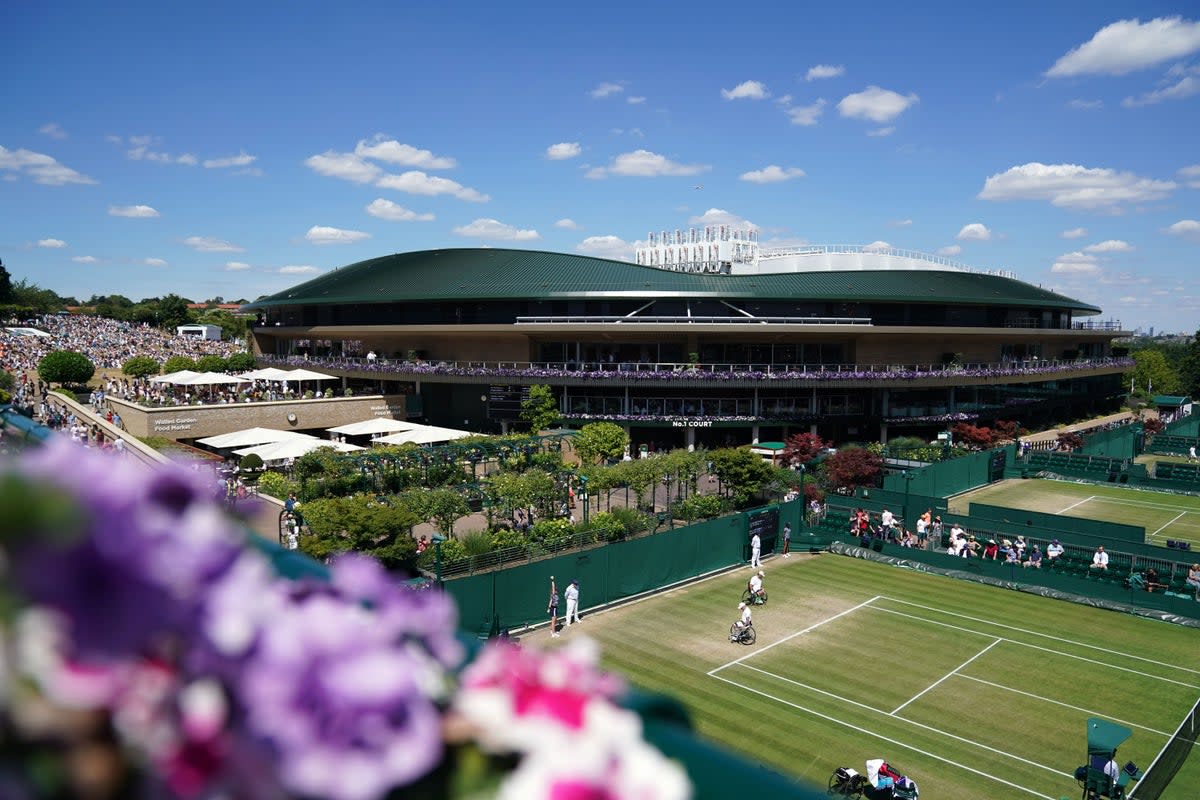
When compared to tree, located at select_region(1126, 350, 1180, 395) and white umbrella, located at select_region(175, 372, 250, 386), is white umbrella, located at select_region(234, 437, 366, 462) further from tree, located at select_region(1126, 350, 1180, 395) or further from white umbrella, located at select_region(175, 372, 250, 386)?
tree, located at select_region(1126, 350, 1180, 395)

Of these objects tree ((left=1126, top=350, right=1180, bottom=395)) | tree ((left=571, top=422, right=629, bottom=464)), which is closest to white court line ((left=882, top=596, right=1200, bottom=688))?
tree ((left=571, top=422, right=629, bottom=464))

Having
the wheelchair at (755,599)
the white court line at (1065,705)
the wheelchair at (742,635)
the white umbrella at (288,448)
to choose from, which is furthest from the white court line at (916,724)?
the white umbrella at (288,448)

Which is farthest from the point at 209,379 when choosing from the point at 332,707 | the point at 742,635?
the point at 332,707

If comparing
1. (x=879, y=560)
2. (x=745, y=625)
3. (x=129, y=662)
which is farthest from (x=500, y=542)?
(x=129, y=662)

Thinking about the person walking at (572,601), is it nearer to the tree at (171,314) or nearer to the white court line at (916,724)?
the white court line at (916,724)

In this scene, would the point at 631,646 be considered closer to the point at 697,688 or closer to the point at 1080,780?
the point at 697,688

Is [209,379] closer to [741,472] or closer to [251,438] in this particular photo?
[251,438]
